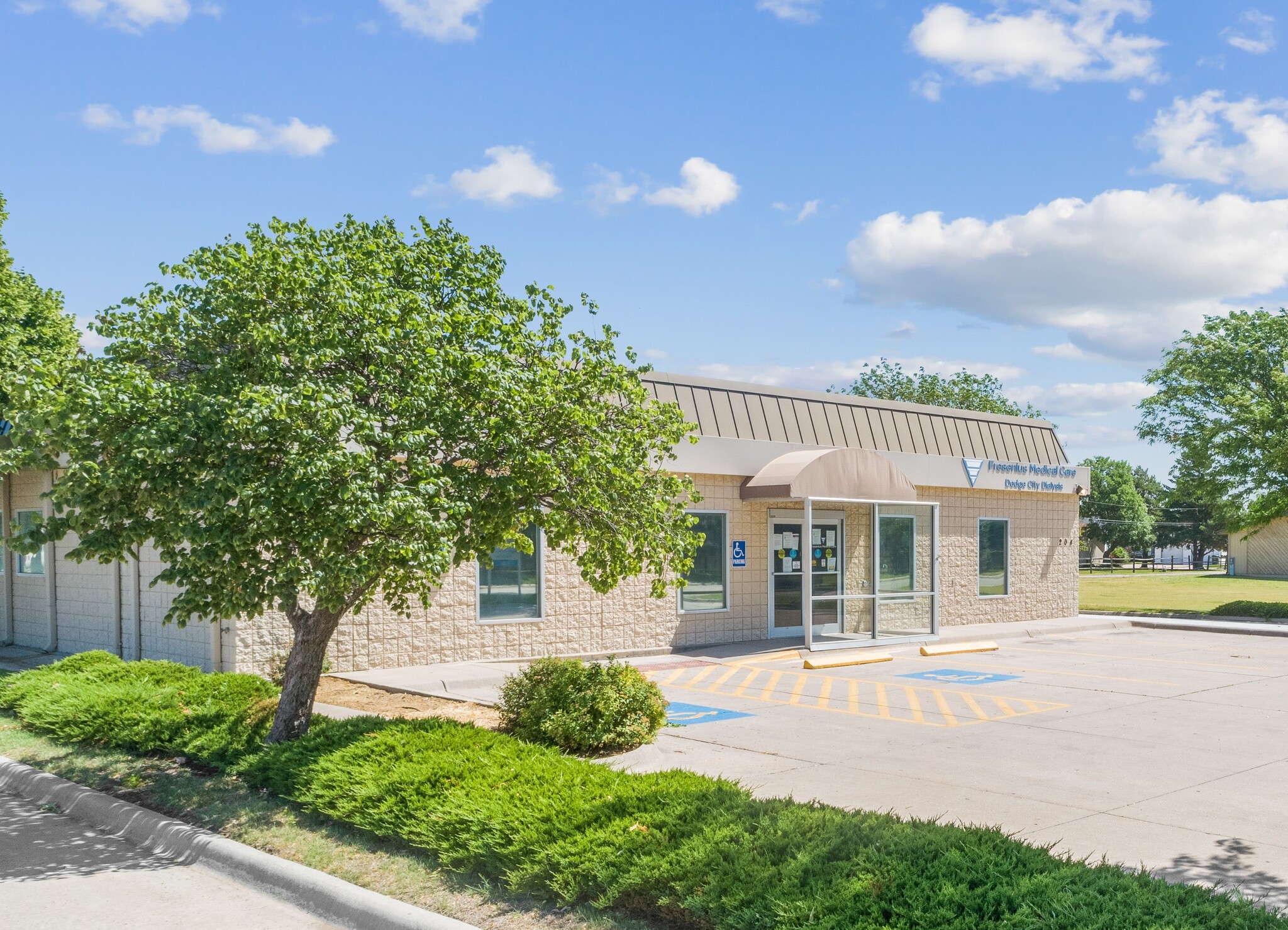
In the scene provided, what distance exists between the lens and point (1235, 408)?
103 ft

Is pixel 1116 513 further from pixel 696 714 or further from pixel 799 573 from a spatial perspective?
pixel 696 714

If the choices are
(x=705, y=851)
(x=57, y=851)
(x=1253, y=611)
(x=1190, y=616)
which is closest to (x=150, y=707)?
(x=57, y=851)

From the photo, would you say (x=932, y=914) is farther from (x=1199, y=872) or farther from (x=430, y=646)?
(x=430, y=646)

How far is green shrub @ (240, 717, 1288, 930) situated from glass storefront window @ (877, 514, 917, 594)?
13612mm

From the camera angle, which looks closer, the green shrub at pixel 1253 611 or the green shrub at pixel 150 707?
the green shrub at pixel 150 707

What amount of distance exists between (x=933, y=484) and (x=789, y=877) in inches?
708

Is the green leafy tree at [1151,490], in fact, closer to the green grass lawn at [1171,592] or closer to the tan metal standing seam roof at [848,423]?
the green grass lawn at [1171,592]

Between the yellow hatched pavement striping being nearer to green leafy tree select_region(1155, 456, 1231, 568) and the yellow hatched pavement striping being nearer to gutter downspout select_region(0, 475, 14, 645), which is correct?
gutter downspout select_region(0, 475, 14, 645)

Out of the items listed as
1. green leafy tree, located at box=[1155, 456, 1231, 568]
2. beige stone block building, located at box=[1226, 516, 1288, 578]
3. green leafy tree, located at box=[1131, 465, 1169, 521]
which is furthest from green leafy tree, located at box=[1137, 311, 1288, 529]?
green leafy tree, located at box=[1131, 465, 1169, 521]

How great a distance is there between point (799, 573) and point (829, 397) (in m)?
3.69

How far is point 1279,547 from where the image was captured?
208 ft

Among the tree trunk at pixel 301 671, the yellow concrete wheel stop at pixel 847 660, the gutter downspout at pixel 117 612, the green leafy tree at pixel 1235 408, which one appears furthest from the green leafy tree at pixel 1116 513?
the tree trunk at pixel 301 671

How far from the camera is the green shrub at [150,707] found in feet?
30.5

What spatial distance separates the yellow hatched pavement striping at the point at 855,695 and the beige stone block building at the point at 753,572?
2150mm
